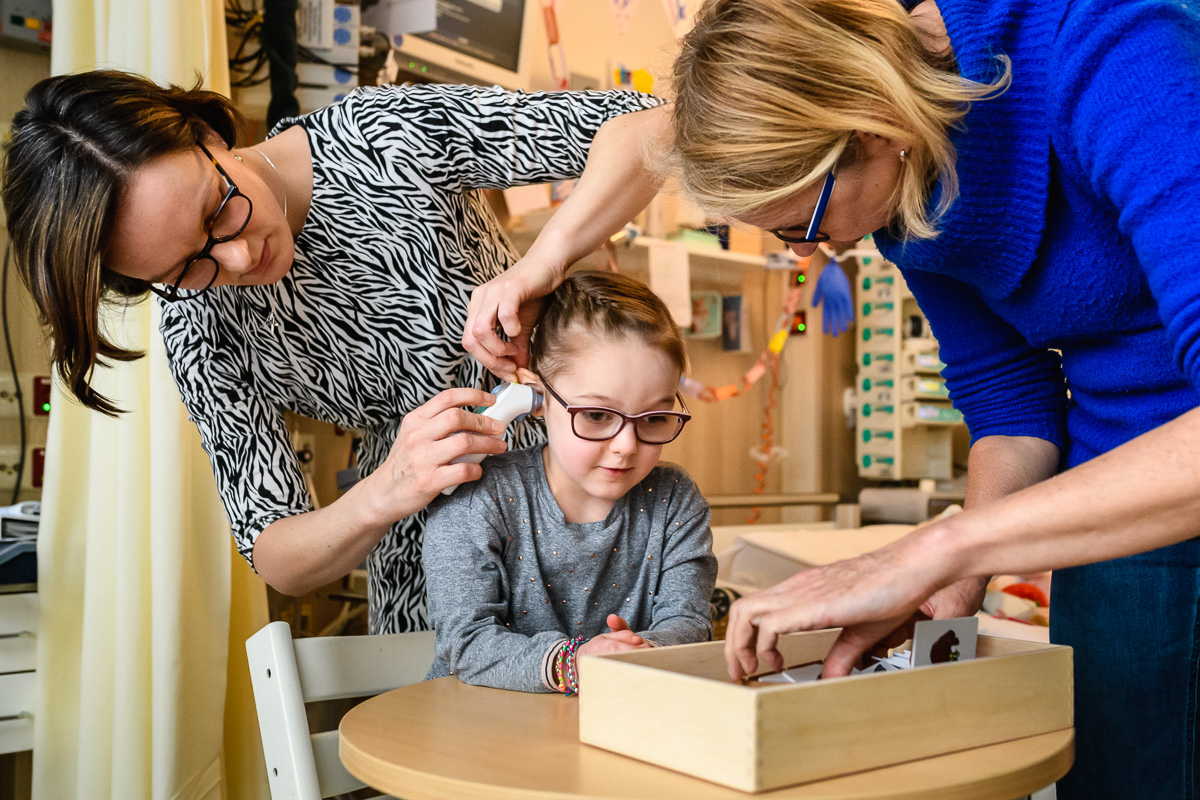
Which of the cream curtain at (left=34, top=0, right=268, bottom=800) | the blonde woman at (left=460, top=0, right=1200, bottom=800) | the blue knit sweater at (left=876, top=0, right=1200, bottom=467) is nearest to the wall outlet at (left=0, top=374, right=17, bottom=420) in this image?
the cream curtain at (left=34, top=0, right=268, bottom=800)

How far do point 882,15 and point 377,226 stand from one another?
0.72 meters

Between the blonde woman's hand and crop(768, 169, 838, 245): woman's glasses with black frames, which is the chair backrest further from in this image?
crop(768, 169, 838, 245): woman's glasses with black frames

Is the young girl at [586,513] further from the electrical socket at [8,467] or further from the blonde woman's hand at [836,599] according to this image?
the electrical socket at [8,467]

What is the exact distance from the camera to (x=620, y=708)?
0.80 metres

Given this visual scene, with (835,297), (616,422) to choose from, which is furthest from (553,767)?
(835,297)

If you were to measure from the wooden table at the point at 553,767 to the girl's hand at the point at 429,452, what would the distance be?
0.28 metres

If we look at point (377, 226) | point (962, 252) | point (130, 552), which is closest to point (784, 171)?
point (962, 252)

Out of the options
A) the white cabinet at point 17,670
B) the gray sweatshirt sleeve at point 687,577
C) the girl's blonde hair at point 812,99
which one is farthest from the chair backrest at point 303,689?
the white cabinet at point 17,670

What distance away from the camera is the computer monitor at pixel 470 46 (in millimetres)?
2779

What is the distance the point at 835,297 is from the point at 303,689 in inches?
123

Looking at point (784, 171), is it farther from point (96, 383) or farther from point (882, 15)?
point (96, 383)

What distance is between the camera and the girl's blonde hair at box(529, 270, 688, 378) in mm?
1295

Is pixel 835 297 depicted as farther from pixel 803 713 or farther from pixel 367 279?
pixel 803 713

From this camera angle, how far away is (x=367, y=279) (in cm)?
136
